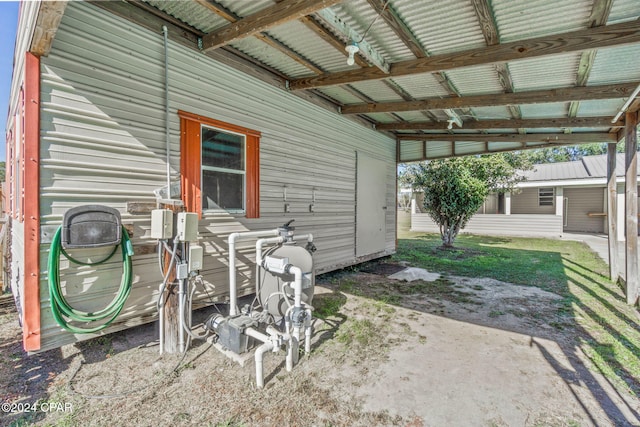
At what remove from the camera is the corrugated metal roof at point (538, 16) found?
8.01 ft

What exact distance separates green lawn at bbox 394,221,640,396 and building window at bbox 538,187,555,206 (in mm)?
4911

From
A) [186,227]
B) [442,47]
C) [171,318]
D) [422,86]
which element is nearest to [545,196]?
[422,86]

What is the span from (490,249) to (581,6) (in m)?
8.18

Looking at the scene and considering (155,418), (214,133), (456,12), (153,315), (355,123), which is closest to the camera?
(155,418)

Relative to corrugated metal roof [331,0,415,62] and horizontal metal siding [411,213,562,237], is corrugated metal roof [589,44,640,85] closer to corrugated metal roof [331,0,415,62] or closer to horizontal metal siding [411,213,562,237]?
corrugated metal roof [331,0,415,62]

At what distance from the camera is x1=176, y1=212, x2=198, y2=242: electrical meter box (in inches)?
106

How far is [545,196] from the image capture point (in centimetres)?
1512

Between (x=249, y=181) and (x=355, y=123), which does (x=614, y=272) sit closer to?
(x=355, y=123)

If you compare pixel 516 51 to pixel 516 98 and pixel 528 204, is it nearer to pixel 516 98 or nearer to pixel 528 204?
pixel 516 98

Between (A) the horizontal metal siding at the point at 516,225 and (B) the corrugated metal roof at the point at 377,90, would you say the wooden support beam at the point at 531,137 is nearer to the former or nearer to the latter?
(B) the corrugated metal roof at the point at 377,90

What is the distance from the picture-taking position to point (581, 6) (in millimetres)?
2428

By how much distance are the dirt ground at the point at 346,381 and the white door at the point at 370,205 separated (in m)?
3.07

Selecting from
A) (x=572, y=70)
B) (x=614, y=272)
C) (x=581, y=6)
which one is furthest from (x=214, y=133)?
(x=614, y=272)

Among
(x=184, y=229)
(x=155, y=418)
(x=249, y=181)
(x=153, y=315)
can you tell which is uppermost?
(x=249, y=181)
